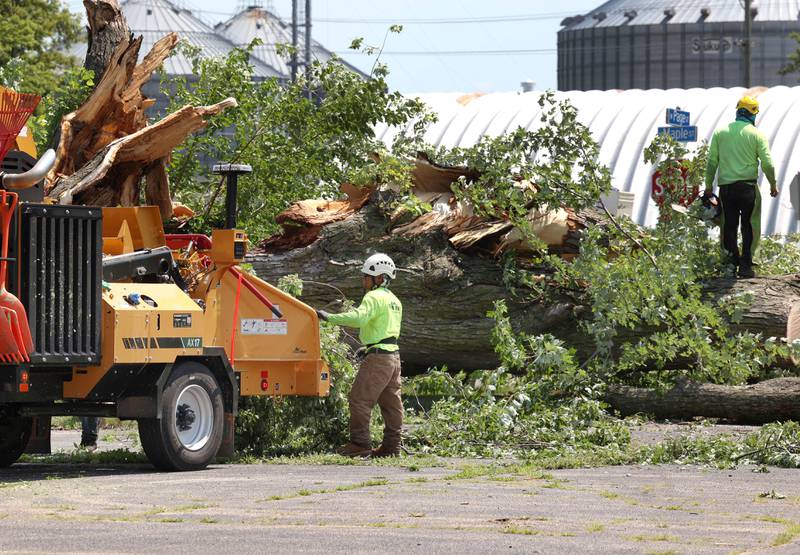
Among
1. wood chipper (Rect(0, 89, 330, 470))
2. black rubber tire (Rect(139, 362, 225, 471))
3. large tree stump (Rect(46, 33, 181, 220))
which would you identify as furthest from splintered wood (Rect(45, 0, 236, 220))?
black rubber tire (Rect(139, 362, 225, 471))

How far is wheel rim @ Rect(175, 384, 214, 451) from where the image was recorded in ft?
38.8

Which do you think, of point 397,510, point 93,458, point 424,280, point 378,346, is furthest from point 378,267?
point 397,510

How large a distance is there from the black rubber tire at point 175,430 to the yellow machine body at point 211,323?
0.55 ft

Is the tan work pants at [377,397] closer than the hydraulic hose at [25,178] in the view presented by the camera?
No

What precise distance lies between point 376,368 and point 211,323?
4.85 ft

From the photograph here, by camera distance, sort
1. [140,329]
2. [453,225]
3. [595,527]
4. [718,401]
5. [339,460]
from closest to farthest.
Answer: [595,527]
[140,329]
[339,460]
[718,401]
[453,225]

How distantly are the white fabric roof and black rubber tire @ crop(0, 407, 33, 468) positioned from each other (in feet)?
82.2

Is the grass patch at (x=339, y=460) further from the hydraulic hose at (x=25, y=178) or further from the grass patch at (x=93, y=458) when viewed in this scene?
the hydraulic hose at (x=25, y=178)

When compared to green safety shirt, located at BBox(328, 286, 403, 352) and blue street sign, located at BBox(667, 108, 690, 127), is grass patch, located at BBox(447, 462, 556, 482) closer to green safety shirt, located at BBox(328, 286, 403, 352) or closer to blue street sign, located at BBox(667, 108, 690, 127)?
green safety shirt, located at BBox(328, 286, 403, 352)

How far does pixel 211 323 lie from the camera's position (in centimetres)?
1227

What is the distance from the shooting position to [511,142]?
16219 mm

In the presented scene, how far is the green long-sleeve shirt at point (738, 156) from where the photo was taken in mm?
16141

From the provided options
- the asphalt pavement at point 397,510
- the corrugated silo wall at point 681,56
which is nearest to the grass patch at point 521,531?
the asphalt pavement at point 397,510

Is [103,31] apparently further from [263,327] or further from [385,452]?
[385,452]
